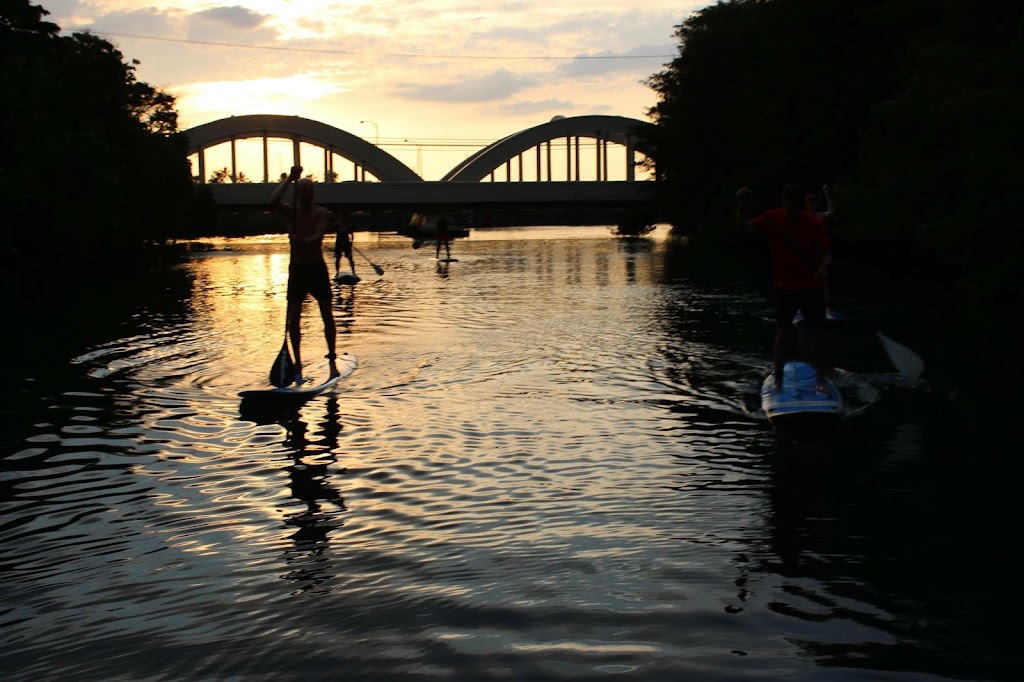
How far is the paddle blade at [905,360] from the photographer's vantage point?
40.0ft

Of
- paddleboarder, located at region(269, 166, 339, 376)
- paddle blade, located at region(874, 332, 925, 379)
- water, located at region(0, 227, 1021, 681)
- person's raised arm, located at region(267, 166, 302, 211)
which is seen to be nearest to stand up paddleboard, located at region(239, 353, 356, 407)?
water, located at region(0, 227, 1021, 681)

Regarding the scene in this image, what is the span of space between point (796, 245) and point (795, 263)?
0.22m

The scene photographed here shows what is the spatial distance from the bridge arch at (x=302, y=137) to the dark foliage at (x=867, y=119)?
1651 inches

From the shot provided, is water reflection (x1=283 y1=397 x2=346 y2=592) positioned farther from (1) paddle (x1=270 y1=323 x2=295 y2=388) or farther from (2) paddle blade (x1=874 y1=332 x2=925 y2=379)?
(2) paddle blade (x1=874 y1=332 x2=925 y2=379)

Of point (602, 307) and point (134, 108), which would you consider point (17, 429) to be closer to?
point (602, 307)

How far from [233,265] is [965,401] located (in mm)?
38806

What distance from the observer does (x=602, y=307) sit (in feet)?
72.5

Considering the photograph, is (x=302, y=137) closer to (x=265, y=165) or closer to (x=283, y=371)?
(x=265, y=165)

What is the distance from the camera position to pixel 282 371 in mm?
11391

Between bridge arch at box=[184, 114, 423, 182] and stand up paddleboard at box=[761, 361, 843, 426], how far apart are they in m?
96.8

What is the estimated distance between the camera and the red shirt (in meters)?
9.90

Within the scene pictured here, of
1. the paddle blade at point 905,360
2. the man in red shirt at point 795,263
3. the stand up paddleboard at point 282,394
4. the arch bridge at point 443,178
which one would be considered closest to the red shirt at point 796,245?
the man in red shirt at point 795,263

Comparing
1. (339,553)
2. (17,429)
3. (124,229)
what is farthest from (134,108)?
(339,553)

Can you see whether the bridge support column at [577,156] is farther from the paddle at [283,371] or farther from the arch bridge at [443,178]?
the paddle at [283,371]
